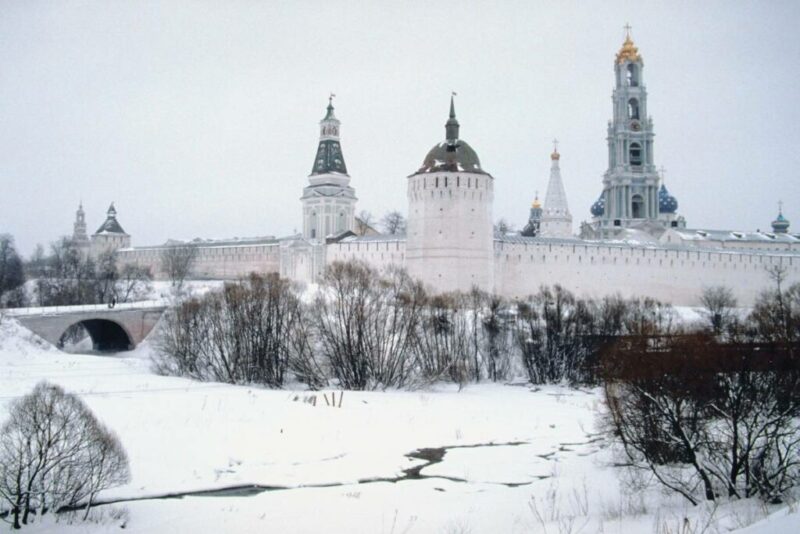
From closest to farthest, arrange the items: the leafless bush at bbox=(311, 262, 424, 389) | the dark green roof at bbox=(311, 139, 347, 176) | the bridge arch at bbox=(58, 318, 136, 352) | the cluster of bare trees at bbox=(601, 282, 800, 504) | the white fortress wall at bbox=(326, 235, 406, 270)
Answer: the cluster of bare trees at bbox=(601, 282, 800, 504)
the leafless bush at bbox=(311, 262, 424, 389)
the bridge arch at bbox=(58, 318, 136, 352)
the white fortress wall at bbox=(326, 235, 406, 270)
the dark green roof at bbox=(311, 139, 347, 176)

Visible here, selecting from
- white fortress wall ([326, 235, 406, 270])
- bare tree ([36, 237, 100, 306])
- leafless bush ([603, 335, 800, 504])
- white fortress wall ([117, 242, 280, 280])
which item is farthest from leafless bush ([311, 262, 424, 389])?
white fortress wall ([117, 242, 280, 280])

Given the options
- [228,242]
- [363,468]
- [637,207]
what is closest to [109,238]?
[228,242]

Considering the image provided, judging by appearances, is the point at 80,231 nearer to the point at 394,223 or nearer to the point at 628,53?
the point at 394,223

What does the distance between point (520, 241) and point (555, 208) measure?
17.9 m

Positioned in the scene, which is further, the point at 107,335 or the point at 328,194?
the point at 328,194

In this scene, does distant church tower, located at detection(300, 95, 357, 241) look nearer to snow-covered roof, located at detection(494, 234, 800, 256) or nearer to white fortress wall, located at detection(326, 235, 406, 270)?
white fortress wall, located at detection(326, 235, 406, 270)

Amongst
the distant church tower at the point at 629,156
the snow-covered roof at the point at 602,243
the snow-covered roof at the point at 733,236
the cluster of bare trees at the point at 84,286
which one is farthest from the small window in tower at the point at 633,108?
the cluster of bare trees at the point at 84,286

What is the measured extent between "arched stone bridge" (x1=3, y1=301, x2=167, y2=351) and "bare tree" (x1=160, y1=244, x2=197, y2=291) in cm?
1886

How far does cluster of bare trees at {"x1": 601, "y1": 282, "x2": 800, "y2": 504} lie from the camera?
8.83 m

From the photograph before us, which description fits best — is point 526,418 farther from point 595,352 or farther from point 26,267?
point 26,267

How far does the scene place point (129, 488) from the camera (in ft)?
30.3

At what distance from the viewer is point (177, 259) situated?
5116 centimetres

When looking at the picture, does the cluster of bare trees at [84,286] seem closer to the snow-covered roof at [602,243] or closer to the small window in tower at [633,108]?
the snow-covered roof at [602,243]

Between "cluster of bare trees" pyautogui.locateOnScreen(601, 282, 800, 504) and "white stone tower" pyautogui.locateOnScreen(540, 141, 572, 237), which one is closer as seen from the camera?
"cluster of bare trees" pyautogui.locateOnScreen(601, 282, 800, 504)
